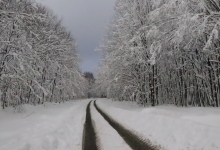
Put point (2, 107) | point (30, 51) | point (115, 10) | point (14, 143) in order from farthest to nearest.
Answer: point (115, 10), point (2, 107), point (30, 51), point (14, 143)

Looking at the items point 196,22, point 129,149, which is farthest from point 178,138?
point 196,22

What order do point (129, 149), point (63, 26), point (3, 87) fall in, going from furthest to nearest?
point (63, 26) < point (3, 87) < point (129, 149)

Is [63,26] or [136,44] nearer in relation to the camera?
[136,44]

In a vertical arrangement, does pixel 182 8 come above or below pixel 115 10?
below

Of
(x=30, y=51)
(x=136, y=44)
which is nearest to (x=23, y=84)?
(x=30, y=51)

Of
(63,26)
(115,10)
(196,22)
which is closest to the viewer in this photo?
(196,22)

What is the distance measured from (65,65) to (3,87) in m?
24.7

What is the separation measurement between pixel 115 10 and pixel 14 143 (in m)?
23.6

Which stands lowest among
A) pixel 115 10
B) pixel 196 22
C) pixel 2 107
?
pixel 2 107

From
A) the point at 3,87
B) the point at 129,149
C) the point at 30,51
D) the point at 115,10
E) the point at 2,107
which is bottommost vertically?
the point at 129,149

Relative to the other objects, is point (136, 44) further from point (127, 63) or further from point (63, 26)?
point (63, 26)

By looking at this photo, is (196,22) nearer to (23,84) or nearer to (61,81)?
(23,84)

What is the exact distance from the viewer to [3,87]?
1340cm

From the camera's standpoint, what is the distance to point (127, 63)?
23.1m
